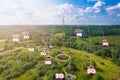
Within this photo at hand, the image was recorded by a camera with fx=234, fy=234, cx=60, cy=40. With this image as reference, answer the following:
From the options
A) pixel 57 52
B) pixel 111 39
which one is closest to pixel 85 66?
pixel 57 52

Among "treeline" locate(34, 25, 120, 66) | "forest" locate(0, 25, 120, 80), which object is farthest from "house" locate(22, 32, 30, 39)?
"treeline" locate(34, 25, 120, 66)

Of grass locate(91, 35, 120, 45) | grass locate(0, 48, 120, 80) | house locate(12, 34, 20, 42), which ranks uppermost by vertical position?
house locate(12, 34, 20, 42)

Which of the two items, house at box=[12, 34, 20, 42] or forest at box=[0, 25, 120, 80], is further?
forest at box=[0, 25, 120, 80]

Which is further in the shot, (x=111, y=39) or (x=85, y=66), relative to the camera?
(x=111, y=39)

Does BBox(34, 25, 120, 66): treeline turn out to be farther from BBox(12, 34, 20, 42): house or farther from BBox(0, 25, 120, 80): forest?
BBox(12, 34, 20, 42): house

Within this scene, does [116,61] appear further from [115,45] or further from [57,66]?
[57,66]

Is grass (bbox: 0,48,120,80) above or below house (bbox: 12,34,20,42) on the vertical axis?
below

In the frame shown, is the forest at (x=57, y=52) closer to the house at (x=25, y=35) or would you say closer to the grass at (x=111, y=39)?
the grass at (x=111, y=39)

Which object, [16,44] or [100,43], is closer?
[16,44]

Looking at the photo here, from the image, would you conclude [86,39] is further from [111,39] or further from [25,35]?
[25,35]

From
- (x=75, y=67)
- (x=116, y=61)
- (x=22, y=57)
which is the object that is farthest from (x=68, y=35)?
(x=116, y=61)

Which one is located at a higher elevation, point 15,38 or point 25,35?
point 25,35
